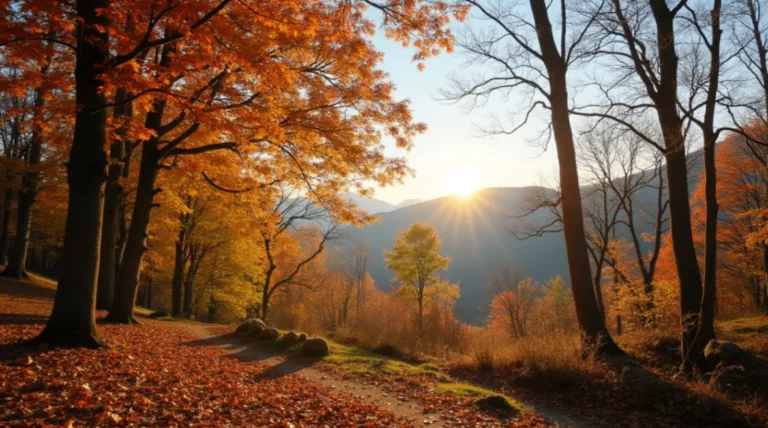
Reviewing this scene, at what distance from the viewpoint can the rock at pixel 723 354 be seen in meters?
7.48

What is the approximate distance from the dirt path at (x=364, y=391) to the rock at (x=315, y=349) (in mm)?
483

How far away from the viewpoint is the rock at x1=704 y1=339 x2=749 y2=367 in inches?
295

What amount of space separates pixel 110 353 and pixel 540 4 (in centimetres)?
1143

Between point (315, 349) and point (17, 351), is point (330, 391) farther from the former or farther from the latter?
point (17, 351)

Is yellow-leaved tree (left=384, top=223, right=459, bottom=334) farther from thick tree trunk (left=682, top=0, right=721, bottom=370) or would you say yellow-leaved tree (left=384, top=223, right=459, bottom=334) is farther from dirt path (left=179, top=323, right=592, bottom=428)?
thick tree trunk (left=682, top=0, right=721, bottom=370)

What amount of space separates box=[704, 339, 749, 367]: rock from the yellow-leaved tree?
25.8 m

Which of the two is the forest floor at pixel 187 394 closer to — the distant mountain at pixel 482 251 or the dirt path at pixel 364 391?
the dirt path at pixel 364 391

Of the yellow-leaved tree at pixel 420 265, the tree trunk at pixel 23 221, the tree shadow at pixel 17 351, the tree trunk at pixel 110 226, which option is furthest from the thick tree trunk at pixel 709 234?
the yellow-leaved tree at pixel 420 265

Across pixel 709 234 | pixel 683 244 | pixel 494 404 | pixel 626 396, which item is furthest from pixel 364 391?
pixel 683 244

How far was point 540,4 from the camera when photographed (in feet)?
32.8

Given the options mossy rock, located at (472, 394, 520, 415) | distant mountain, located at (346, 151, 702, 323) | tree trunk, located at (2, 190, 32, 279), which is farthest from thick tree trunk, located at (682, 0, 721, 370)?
distant mountain, located at (346, 151, 702, 323)

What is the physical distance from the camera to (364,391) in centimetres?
727

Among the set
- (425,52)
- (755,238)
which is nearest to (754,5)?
(755,238)

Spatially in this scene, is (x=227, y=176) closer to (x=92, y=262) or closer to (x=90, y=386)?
(x=92, y=262)
